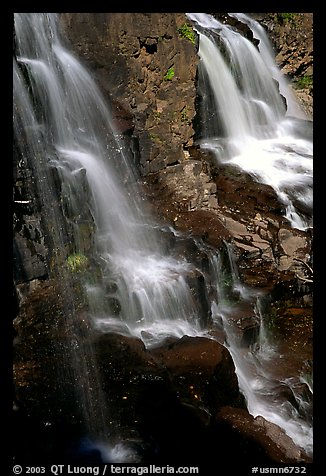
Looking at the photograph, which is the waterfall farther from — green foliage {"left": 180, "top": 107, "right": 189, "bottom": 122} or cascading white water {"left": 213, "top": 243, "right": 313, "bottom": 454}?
A: green foliage {"left": 180, "top": 107, "right": 189, "bottom": 122}

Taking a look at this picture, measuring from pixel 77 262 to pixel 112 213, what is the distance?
217 centimetres

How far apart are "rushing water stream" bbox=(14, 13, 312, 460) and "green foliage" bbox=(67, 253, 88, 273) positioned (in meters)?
0.12

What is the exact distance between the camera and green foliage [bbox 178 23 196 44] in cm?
862

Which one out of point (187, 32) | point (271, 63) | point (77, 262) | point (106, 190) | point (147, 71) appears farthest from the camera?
point (271, 63)

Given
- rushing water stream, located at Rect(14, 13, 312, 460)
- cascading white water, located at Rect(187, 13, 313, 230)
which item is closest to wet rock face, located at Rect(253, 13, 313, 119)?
cascading white water, located at Rect(187, 13, 313, 230)

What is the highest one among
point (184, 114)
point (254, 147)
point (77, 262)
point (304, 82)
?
point (304, 82)

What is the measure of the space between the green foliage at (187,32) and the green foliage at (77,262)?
556 centimetres

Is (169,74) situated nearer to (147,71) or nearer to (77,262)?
(147,71)

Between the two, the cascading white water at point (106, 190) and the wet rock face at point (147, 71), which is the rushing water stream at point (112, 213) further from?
the wet rock face at point (147, 71)

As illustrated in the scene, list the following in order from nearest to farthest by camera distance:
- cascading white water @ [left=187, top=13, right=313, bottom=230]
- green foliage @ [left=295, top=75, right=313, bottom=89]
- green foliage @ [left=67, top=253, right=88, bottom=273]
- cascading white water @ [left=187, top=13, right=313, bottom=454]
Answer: green foliage @ [left=67, top=253, right=88, bottom=273] < cascading white water @ [left=187, top=13, right=313, bottom=454] < cascading white water @ [left=187, top=13, right=313, bottom=230] < green foliage @ [left=295, top=75, right=313, bottom=89]

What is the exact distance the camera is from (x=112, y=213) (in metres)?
7.22

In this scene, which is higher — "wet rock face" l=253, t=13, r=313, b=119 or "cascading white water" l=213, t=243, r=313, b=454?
"wet rock face" l=253, t=13, r=313, b=119

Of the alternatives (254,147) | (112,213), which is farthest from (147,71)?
(254,147)

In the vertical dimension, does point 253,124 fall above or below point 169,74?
below
